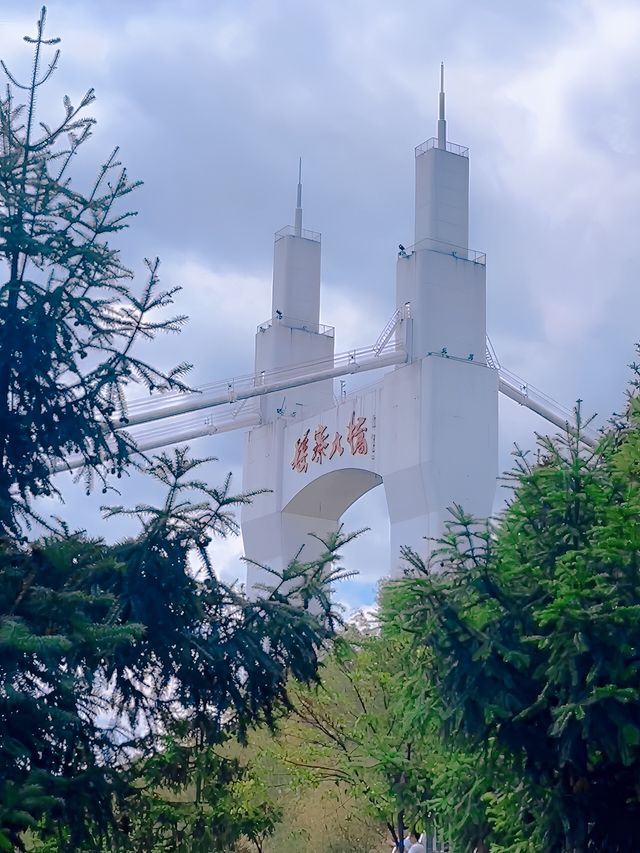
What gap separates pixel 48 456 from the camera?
11.4 metres

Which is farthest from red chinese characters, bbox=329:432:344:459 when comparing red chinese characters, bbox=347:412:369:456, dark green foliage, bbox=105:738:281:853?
dark green foliage, bbox=105:738:281:853

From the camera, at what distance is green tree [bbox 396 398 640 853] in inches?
553

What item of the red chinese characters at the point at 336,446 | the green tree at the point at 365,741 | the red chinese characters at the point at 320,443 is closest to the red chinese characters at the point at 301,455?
the red chinese characters at the point at 320,443

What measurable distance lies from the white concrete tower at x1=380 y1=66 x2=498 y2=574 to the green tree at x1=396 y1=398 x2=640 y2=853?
17579 mm

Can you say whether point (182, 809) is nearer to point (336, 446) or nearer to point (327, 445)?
point (336, 446)

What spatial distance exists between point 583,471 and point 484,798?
448 cm

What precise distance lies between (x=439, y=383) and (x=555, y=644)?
2030cm

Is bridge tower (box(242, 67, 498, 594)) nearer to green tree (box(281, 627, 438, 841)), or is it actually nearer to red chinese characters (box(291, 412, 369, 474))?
red chinese characters (box(291, 412, 369, 474))

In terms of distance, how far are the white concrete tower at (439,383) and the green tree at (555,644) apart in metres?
17.6

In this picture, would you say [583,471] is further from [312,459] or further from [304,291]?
[304,291]

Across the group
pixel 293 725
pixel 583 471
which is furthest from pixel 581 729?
pixel 293 725

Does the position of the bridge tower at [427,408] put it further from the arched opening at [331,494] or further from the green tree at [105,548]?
the green tree at [105,548]

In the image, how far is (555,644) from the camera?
14.3m

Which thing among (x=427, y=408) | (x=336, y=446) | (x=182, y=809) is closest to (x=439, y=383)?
(x=427, y=408)
